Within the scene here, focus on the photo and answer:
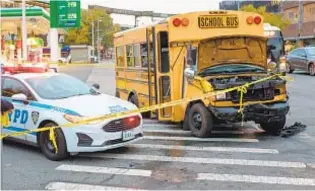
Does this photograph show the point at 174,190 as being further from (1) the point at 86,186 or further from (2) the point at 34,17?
(2) the point at 34,17

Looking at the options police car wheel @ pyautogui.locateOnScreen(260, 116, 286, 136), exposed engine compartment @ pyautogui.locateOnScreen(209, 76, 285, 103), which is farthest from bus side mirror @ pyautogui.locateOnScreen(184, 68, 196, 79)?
police car wheel @ pyautogui.locateOnScreen(260, 116, 286, 136)

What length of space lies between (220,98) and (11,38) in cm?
4798

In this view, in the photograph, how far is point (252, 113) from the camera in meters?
8.78

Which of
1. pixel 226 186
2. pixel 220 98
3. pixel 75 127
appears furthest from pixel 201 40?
pixel 226 186

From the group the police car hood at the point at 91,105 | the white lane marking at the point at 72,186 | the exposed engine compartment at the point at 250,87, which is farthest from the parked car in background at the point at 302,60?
the white lane marking at the point at 72,186

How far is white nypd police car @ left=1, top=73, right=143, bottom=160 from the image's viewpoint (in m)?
7.32

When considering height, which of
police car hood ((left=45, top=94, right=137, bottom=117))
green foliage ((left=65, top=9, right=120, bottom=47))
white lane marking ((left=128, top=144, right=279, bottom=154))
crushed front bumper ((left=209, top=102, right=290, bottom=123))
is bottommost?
white lane marking ((left=128, top=144, right=279, bottom=154))

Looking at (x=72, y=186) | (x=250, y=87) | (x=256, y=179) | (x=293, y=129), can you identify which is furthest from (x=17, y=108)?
(x=293, y=129)

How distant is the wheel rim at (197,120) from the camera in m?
9.17

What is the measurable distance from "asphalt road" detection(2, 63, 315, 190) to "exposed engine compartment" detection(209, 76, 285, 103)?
0.83 meters

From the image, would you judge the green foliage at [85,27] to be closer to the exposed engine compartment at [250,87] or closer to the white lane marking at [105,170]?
the exposed engine compartment at [250,87]

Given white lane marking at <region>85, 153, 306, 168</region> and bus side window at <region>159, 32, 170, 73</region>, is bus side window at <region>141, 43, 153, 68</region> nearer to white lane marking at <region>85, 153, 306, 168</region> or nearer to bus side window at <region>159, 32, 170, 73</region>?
bus side window at <region>159, 32, 170, 73</region>

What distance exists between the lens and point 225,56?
9578mm

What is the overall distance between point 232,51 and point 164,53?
1.58m
